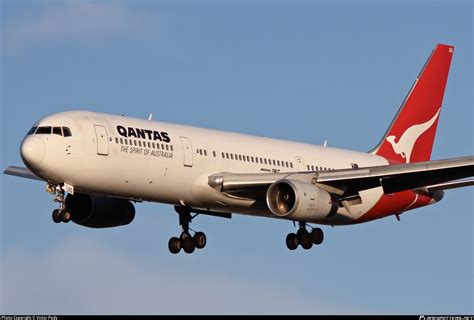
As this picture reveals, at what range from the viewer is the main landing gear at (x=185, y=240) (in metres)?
64.9

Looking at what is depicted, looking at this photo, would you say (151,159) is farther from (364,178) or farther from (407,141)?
(407,141)

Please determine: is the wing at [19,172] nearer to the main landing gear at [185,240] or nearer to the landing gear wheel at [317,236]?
the main landing gear at [185,240]

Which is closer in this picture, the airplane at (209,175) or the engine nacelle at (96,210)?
the airplane at (209,175)

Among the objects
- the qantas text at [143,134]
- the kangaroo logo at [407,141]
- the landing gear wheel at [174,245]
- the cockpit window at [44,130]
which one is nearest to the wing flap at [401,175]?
the qantas text at [143,134]

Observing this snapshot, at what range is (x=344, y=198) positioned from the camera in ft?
209

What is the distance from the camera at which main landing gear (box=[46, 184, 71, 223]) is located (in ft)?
190

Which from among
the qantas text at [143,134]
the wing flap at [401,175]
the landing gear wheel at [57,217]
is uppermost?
the wing flap at [401,175]

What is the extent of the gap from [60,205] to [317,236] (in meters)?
13.0

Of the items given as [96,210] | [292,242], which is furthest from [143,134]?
[292,242]

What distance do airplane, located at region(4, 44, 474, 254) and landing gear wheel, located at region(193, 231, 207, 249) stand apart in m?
0.05

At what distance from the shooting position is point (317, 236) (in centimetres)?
6519

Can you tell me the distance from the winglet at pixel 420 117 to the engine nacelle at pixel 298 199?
37.6ft

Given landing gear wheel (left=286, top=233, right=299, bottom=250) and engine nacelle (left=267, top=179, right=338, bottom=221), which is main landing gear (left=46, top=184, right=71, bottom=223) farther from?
landing gear wheel (left=286, top=233, right=299, bottom=250)

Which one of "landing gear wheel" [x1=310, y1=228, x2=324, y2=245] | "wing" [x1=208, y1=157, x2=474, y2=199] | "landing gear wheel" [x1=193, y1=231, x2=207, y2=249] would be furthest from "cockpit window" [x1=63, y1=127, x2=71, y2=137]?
"landing gear wheel" [x1=310, y1=228, x2=324, y2=245]
